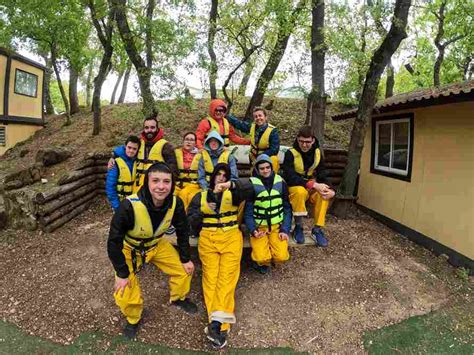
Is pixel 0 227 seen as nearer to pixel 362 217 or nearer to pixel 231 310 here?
pixel 231 310

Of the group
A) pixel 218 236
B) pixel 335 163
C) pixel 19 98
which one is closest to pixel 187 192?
pixel 218 236

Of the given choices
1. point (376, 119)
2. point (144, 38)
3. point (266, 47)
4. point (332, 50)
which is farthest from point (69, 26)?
point (376, 119)

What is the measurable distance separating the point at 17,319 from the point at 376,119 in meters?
7.54

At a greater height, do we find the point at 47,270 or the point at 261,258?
the point at 261,258

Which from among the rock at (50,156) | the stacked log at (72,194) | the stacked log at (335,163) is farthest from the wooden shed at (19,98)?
the stacked log at (335,163)

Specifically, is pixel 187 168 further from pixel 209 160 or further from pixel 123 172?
pixel 123 172

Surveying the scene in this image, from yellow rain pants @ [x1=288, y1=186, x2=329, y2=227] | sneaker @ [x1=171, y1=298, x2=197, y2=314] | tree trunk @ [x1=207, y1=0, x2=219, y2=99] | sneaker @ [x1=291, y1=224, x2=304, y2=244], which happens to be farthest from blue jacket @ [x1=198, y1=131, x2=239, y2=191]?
tree trunk @ [x1=207, y1=0, x2=219, y2=99]

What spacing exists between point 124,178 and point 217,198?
5.93 feet

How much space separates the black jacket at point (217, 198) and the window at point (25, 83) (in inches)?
558

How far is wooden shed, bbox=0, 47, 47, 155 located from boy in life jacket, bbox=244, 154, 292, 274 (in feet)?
43.6

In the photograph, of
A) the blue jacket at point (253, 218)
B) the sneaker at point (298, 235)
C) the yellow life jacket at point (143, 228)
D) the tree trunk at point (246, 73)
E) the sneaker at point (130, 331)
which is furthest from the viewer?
the tree trunk at point (246, 73)

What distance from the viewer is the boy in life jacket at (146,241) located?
3.33 metres

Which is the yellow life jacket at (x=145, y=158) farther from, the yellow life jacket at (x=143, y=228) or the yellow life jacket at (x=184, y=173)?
the yellow life jacket at (x=143, y=228)

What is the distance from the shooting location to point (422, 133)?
6391 millimetres
